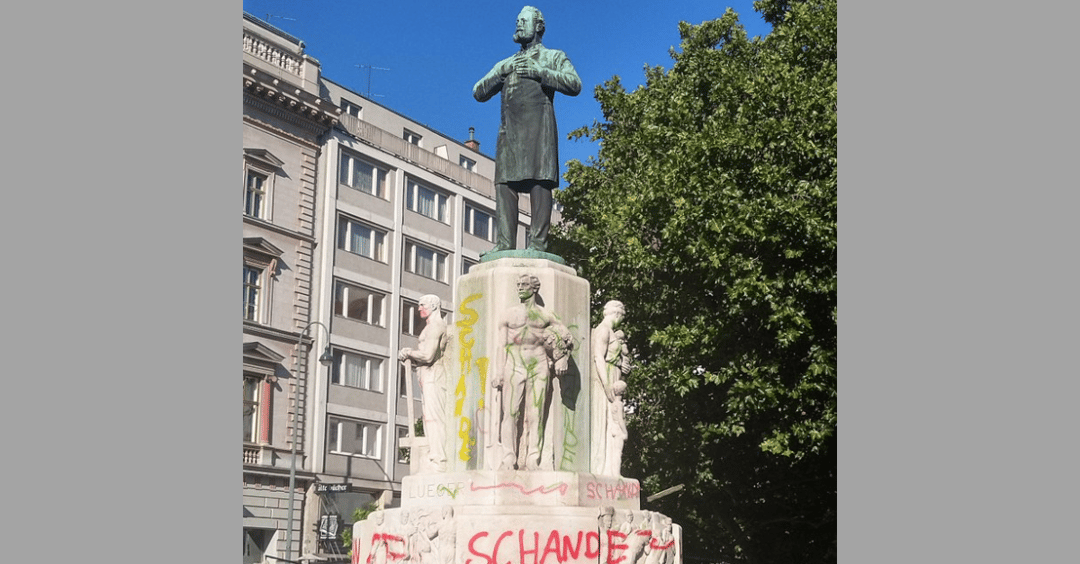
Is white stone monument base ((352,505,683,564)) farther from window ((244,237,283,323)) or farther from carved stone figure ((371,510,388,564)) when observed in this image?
window ((244,237,283,323))

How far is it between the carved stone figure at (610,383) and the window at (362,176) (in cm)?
3124

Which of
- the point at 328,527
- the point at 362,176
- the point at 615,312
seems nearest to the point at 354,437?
the point at 328,527

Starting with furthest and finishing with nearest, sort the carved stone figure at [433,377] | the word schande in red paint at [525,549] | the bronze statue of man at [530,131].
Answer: the bronze statue of man at [530,131], the carved stone figure at [433,377], the word schande in red paint at [525,549]

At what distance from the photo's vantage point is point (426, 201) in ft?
151

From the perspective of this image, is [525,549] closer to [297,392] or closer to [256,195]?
[297,392]

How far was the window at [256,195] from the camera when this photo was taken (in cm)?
3825

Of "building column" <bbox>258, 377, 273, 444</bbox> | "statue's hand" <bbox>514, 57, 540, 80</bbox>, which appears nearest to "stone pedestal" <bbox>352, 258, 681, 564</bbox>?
"statue's hand" <bbox>514, 57, 540, 80</bbox>

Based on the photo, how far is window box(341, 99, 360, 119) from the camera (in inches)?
1725

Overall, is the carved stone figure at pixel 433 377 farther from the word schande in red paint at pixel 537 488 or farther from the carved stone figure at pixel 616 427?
the carved stone figure at pixel 616 427

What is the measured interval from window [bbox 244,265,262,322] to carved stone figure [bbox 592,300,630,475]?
88.2 ft

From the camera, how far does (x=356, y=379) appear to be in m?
41.6

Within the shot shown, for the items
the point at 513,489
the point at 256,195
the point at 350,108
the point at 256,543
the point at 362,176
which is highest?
the point at 350,108

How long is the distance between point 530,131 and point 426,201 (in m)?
33.8

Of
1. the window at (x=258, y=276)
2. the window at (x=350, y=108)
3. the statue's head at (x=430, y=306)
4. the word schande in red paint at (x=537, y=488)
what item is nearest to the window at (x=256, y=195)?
the window at (x=258, y=276)
